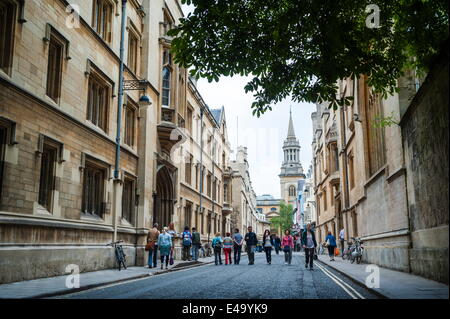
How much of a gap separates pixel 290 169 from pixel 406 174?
134 metres

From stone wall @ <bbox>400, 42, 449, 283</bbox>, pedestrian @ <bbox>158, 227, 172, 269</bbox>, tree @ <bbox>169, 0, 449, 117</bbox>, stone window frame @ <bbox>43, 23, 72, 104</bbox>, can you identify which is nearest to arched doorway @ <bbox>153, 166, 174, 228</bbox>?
pedestrian @ <bbox>158, 227, 172, 269</bbox>

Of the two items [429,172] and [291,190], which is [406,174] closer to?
[429,172]

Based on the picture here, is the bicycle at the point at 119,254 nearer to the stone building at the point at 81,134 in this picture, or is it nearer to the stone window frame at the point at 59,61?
the stone building at the point at 81,134

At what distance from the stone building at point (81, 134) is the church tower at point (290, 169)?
119m

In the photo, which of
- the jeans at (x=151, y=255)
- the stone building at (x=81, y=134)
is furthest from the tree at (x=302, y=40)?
the jeans at (x=151, y=255)

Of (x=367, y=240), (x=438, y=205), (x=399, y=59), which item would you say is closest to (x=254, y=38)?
(x=399, y=59)

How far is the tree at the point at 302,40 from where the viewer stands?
8367 mm

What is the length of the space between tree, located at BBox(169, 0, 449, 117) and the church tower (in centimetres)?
13297

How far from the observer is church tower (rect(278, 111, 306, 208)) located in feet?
472

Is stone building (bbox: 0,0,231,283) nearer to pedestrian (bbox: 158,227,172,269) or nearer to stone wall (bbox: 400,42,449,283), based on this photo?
pedestrian (bbox: 158,227,172,269)

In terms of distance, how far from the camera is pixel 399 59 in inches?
389

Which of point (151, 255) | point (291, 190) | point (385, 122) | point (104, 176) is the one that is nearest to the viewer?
point (385, 122)

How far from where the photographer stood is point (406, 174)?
13523mm

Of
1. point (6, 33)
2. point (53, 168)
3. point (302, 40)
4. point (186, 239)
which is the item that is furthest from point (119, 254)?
point (302, 40)
